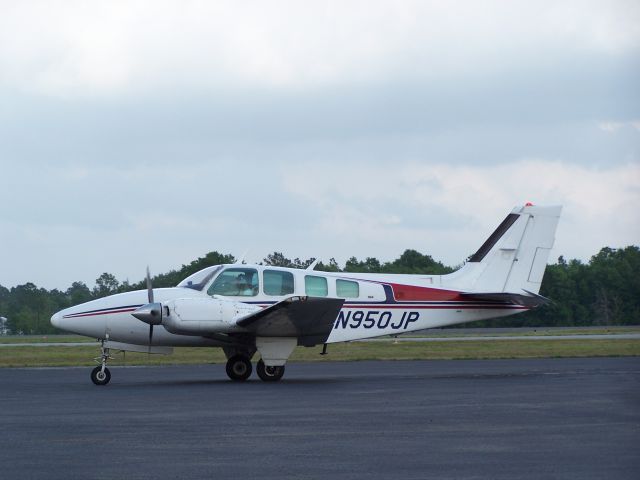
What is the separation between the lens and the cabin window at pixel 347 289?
73.6 feet

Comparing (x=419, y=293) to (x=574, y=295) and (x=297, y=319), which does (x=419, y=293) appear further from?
(x=574, y=295)

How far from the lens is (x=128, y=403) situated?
1603 centimetres

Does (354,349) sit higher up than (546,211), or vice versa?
(546,211)

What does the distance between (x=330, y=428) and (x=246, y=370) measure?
970 cm

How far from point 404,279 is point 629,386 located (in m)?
6.72

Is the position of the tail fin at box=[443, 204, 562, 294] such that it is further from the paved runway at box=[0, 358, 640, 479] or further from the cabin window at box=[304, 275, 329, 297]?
the cabin window at box=[304, 275, 329, 297]

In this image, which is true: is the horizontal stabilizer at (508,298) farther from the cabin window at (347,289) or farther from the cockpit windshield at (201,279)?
the cockpit windshield at (201,279)

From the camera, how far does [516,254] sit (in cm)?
2430

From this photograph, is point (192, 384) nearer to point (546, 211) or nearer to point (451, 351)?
point (546, 211)

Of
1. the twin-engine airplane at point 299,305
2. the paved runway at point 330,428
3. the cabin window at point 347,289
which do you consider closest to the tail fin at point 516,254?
the twin-engine airplane at point 299,305

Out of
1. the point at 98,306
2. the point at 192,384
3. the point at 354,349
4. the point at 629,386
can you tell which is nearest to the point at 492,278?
the point at 629,386

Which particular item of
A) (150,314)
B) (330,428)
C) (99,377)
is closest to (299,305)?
(150,314)

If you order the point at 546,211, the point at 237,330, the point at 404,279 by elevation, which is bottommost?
the point at 237,330

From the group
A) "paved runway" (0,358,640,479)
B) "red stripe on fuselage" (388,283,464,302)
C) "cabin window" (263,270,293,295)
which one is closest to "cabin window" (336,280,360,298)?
"red stripe on fuselage" (388,283,464,302)
